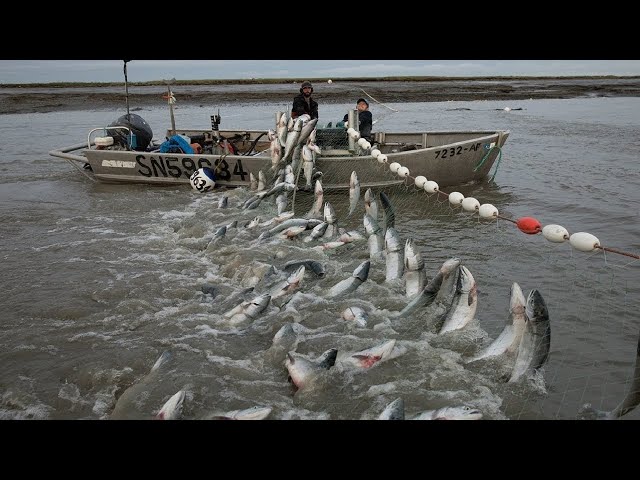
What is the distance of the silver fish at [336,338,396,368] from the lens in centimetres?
507

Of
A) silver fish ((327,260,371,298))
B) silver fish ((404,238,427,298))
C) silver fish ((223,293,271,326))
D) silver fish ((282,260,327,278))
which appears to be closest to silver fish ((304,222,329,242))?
silver fish ((282,260,327,278))

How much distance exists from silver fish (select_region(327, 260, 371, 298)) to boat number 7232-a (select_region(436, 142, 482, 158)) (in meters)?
6.09

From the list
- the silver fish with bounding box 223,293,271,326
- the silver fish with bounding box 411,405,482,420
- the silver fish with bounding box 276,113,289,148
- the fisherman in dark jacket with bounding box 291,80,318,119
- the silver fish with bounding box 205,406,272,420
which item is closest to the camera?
the silver fish with bounding box 411,405,482,420

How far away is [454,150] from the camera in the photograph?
12.2m

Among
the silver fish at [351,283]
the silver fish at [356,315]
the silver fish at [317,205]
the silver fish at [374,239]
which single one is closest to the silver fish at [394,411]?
the silver fish at [356,315]

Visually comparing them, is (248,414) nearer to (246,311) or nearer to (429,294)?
(246,311)

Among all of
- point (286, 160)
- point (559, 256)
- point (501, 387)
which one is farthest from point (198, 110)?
point (501, 387)

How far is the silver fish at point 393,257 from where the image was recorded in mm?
7066

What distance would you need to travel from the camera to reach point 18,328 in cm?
611

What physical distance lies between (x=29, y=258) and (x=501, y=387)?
7738mm

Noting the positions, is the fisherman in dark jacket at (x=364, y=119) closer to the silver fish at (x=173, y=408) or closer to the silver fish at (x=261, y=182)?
the silver fish at (x=261, y=182)

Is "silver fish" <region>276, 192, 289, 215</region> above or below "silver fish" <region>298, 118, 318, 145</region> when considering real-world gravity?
below

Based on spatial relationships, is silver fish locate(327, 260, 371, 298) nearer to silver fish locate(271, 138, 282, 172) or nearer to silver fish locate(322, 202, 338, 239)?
silver fish locate(322, 202, 338, 239)

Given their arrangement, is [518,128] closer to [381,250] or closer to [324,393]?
[381,250]
